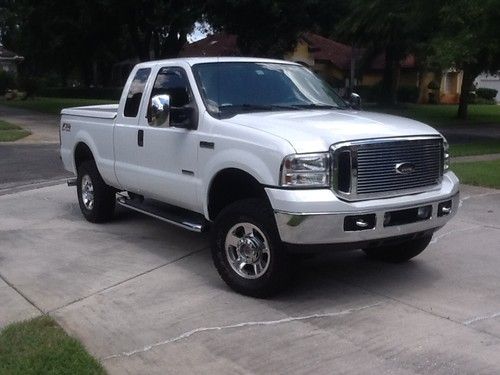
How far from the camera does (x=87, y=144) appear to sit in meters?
8.84

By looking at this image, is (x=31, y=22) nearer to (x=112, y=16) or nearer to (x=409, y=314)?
(x=112, y=16)

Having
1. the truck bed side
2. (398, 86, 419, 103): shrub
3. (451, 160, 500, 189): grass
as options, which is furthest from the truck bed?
(398, 86, 419, 103): shrub

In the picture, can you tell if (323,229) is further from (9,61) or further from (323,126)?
(9,61)

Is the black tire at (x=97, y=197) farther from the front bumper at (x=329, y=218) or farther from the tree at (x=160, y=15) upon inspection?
the tree at (x=160, y=15)

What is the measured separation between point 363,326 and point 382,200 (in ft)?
3.31

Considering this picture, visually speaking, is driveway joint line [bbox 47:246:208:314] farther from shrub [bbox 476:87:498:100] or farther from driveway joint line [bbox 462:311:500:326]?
shrub [bbox 476:87:498:100]

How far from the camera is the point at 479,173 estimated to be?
13.0 m

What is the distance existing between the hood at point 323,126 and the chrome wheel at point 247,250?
2.63ft

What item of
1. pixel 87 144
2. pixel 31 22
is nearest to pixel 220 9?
pixel 31 22

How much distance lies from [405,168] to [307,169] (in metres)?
0.92

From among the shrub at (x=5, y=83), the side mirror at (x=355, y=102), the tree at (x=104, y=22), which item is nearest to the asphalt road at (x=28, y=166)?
the side mirror at (x=355, y=102)

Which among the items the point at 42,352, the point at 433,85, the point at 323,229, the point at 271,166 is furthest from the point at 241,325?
the point at 433,85

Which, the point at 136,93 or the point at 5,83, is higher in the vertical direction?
the point at 136,93

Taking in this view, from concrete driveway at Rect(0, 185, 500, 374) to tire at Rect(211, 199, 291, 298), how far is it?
136 mm
